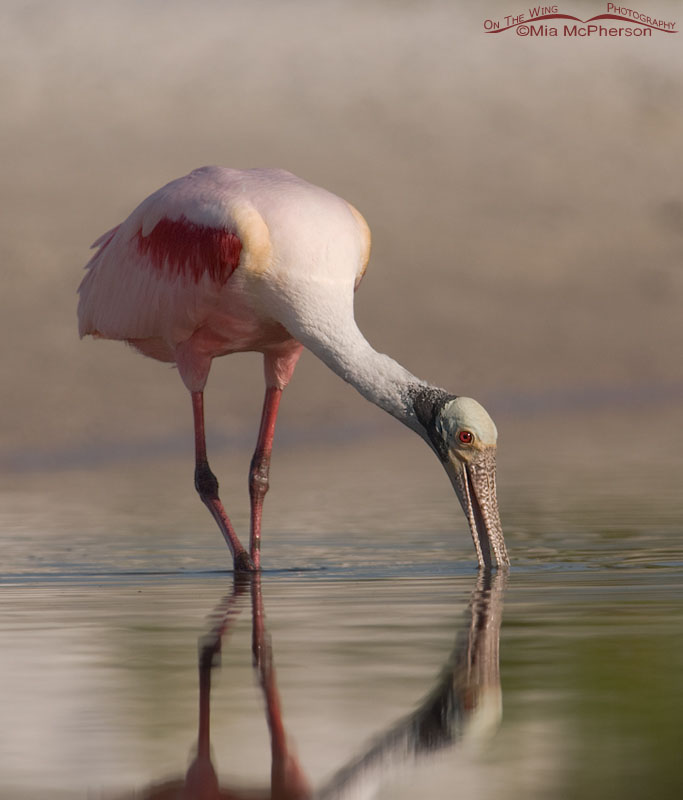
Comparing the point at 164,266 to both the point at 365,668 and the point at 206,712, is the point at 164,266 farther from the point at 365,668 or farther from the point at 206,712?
the point at 206,712

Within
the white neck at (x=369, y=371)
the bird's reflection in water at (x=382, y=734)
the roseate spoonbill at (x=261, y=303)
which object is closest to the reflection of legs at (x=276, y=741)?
the bird's reflection in water at (x=382, y=734)

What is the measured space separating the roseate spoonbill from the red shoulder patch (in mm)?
11

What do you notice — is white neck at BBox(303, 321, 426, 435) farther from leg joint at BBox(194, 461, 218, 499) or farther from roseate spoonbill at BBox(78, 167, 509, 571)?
leg joint at BBox(194, 461, 218, 499)

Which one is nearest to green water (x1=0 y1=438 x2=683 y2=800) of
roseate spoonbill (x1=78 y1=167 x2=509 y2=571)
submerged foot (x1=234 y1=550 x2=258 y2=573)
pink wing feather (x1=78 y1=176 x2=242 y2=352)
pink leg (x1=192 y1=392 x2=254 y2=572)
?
submerged foot (x1=234 y1=550 x2=258 y2=573)

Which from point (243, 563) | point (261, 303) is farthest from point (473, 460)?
point (261, 303)

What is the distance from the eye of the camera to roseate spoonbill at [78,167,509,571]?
1223 cm

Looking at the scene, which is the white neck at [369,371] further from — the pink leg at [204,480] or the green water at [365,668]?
the pink leg at [204,480]

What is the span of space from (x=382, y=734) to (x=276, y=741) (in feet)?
1.05

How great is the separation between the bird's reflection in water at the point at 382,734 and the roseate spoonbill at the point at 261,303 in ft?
13.0

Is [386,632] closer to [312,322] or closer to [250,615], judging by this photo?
[250,615]

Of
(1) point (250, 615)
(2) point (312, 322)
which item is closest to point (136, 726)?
(1) point (250, 615)

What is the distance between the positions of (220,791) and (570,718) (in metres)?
1.27

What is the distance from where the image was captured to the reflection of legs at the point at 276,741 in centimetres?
504

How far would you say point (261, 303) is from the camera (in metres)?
13.6
